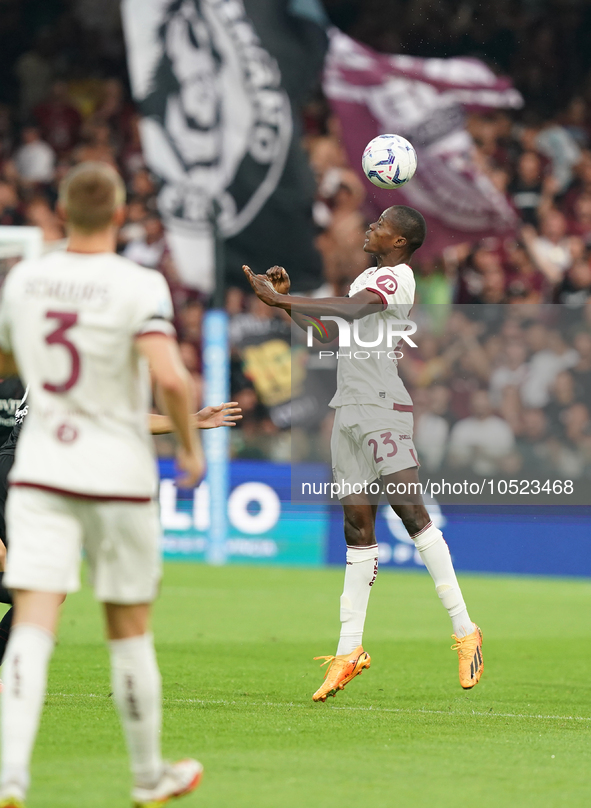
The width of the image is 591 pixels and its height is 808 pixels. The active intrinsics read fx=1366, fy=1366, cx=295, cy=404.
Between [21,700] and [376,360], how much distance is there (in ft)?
12.8

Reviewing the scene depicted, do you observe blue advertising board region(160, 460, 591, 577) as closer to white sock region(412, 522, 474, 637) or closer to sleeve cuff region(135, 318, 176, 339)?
white sock region(412, 522, 474, 637)

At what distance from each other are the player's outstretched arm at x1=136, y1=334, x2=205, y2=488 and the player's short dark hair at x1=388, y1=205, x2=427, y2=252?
138 inches

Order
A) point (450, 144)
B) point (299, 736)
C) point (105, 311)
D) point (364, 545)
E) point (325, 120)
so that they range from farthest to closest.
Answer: point (325, 120) < point (450, 144) < point (364, 545) < point (299, 736) < point (105, 311)

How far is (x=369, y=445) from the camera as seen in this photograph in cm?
772

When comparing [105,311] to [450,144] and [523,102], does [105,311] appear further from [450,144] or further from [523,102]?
[523,102]

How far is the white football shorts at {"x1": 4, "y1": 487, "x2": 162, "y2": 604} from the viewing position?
445 cm

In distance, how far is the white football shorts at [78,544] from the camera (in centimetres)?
445

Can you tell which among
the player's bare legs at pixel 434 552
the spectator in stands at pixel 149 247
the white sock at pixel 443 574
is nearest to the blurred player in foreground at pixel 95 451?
the player's bare legs at pixel 434 552

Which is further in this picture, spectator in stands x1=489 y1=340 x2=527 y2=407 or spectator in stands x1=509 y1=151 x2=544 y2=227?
spectator in stands x1=509 y1=151 x2=544 y2=227

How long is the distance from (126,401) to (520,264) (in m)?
13.9

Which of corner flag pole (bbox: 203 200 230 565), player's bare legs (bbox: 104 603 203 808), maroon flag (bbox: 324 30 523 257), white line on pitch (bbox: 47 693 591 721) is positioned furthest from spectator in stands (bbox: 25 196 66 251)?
player's bare legs (bbox: 104 603 203 808)

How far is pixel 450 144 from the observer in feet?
58.3

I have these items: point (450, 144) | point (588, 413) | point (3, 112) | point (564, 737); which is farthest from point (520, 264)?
point (564, 737)

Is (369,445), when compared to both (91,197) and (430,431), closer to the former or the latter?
A: (91,197)
